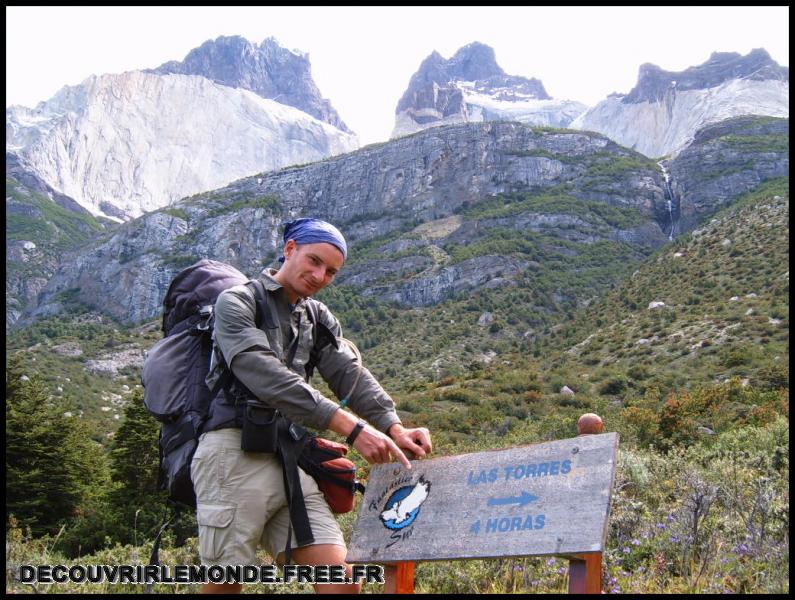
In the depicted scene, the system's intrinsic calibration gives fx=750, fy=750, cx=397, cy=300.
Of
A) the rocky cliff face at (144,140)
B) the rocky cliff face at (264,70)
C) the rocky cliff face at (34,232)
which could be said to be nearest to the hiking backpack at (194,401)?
the rocky cliff face at (34,232)

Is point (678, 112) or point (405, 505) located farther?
point (678, 112)

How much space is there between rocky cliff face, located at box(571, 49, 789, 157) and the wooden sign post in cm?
8968

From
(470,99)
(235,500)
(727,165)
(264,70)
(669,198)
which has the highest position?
(235,500)

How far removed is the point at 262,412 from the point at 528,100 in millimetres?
192920

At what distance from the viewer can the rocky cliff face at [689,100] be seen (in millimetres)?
91100

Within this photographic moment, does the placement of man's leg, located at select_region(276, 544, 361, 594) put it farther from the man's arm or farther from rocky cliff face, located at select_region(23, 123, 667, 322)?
rocky cliff face, located at select_region(23, 123, 667, 322)

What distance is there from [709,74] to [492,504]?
120 meters

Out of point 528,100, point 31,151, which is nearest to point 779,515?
point 31,151

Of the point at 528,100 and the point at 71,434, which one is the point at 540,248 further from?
the point at 528,100

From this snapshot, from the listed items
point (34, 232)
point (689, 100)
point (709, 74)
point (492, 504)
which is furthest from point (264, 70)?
point (492, 504)

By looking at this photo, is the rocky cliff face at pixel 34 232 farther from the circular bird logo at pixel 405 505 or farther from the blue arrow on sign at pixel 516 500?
the blue arrow on sign at pixel 516 500

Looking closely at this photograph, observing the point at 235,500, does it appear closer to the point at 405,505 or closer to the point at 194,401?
the point at 194,401

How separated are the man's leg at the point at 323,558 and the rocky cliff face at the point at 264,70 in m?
169

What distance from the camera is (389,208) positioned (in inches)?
3066
